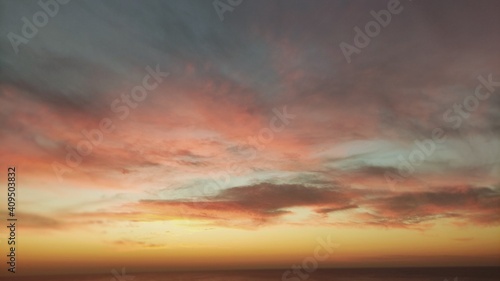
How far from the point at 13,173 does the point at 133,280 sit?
142661 millimetres

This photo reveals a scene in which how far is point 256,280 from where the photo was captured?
144m

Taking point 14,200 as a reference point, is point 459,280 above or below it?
below

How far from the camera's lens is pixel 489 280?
11756cm

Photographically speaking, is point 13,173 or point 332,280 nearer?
point 13,173

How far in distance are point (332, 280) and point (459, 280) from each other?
3704cm

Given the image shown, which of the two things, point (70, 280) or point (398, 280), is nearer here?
point (398, 280)

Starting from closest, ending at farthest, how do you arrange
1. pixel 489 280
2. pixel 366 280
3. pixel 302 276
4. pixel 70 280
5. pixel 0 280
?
pixel 489 280, pixel 366 280, pixel 302 276, pixel 70 280, pixel 0 280

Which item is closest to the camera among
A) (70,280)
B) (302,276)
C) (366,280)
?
(366,280)

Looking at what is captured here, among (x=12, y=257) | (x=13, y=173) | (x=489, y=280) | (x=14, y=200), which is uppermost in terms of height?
(x=13, y=173)

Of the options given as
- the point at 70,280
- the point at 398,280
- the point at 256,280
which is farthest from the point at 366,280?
the point at 70,280

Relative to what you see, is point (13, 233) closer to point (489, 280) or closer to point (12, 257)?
point (12, 257)

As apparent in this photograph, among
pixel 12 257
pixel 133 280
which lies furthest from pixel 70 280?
pixel 12 257

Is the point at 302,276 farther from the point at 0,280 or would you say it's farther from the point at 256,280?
the point at 0,280

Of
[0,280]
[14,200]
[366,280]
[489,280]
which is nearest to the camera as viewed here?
[14,200]
